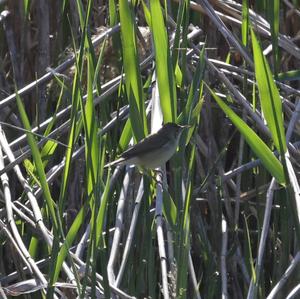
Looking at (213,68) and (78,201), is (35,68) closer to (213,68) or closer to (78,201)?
(78,201)

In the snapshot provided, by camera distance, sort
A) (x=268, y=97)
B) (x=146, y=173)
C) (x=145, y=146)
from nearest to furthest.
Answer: (x=268, y=97) → (x=146, y=173) → (x=145, y=146)

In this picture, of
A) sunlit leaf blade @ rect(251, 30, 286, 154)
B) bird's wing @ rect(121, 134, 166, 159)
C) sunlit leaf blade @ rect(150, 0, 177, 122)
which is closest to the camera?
sunlit leaf blade @ rect(251, 30, 286, 154)

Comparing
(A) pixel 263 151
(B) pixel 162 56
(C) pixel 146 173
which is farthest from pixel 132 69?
(A) pixel 263 151

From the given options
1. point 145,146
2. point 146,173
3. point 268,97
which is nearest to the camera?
point 268,97

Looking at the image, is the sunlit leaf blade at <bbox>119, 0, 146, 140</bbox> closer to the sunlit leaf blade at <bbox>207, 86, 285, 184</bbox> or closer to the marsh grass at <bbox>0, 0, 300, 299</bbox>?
→ the marsh grass at <bbox>0, 0, 300, 299</bbox>

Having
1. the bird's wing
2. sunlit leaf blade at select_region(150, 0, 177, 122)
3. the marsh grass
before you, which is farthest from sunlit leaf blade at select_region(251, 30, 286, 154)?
the bird's wing

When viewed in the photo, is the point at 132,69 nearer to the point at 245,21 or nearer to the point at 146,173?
the point at 146,173

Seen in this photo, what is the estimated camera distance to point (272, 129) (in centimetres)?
250

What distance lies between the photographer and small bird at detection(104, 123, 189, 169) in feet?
9.33

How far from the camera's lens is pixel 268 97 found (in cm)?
252

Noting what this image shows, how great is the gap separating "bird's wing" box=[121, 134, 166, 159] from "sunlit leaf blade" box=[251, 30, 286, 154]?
0.48 m

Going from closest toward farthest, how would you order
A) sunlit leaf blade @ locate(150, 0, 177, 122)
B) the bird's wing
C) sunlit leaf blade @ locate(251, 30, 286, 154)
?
sunlit leaf blade @ locate(251, 30, 286, 154) → sunlit leaf blade @ locate(150, 0, 177, 122) → the bird's wing

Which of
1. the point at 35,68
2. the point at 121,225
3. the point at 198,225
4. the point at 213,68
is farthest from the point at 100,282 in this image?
the point at 35,68

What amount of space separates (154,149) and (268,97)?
596 mm
